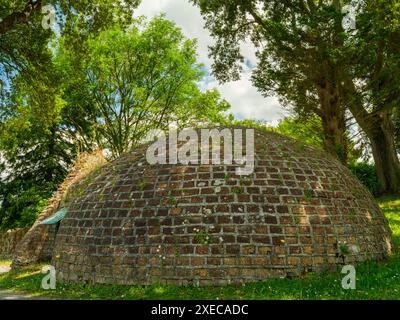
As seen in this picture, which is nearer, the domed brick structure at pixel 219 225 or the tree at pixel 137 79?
the domed brick structure at pixel 219 225

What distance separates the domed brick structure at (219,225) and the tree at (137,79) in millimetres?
19043

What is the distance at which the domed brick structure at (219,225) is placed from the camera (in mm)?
7465

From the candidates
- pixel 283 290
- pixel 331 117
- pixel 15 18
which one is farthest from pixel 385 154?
pixel 15 18

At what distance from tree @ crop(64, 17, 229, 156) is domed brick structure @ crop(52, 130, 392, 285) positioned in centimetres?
1904

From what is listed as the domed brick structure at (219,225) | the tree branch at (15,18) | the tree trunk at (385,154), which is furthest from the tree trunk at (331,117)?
the tree branch at (15,18)

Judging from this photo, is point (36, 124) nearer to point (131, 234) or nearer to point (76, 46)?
point (76, 46)

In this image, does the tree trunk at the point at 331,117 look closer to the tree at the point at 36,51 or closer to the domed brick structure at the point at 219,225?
the domed brick structure at the point at 219,225

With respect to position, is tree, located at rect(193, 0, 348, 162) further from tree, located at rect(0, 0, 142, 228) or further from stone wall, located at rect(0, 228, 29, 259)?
stone wall, located at rect(0, 228, 29, 259)

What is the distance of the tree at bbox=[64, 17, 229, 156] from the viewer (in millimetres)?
26891

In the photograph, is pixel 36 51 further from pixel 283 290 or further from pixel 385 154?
pixel 385 154

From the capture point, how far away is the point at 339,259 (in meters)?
7.90

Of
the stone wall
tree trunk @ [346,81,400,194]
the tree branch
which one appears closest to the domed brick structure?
the tree branch
